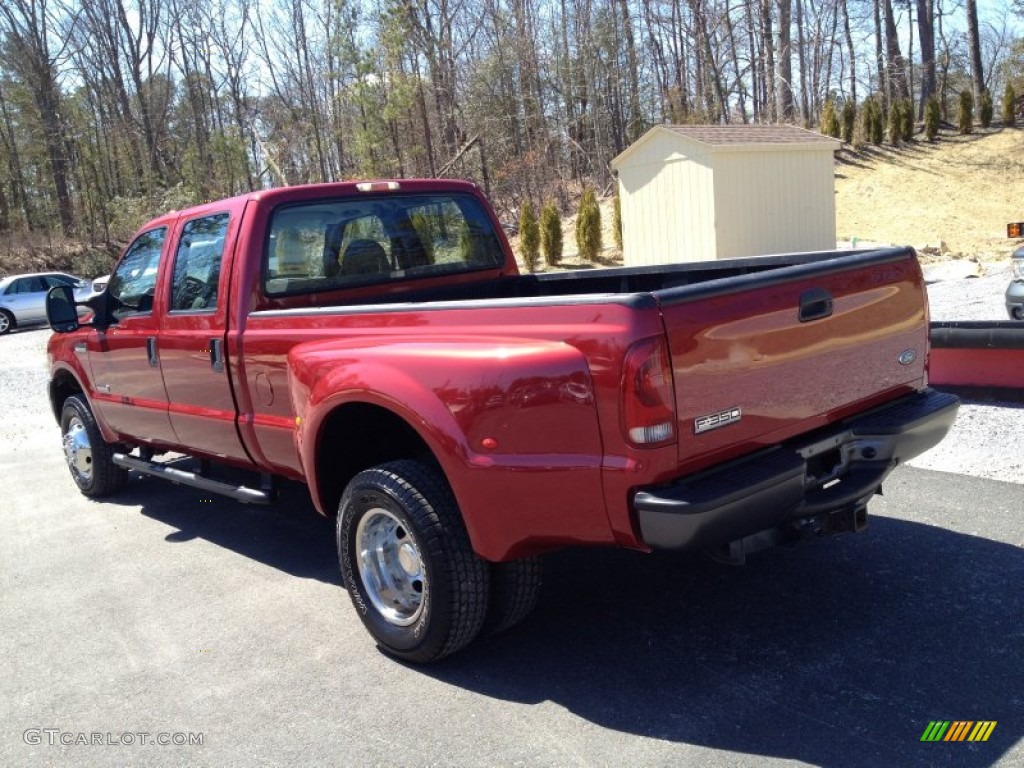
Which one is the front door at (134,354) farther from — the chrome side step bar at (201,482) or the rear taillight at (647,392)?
the rear taillight at (647,392)

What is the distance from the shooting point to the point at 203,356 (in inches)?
193

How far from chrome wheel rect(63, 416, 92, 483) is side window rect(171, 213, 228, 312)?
81.4 inches

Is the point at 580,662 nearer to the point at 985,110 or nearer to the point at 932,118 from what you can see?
the point at 932,118

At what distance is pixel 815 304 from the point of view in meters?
3.42

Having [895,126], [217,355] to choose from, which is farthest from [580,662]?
[895,126]

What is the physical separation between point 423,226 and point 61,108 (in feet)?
139

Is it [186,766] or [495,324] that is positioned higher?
[495,324]

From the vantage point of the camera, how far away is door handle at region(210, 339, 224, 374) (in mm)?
4754

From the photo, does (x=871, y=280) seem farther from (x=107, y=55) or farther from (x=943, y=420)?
(x=107, y=55)

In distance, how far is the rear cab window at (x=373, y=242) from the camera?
4.82 meters

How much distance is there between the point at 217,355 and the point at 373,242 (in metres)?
1.08

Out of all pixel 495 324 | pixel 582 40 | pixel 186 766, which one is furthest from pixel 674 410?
pixel 582 40

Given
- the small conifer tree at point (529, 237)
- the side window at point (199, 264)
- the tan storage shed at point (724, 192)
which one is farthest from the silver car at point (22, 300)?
the side window at point (199, 264)

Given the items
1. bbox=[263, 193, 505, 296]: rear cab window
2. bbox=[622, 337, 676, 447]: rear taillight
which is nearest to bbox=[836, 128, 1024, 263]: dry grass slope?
bbox=[263, 193, 505, 296]: rear cab window
